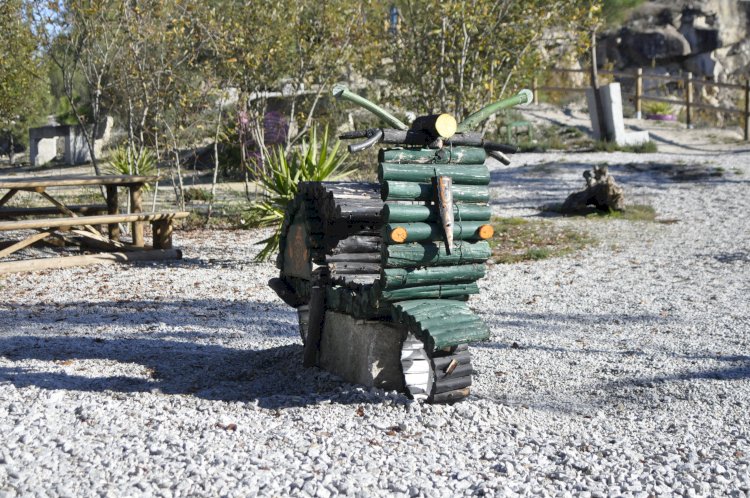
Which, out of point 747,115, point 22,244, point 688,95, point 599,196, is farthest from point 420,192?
point 688,95

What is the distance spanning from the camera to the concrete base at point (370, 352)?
4.85 metres

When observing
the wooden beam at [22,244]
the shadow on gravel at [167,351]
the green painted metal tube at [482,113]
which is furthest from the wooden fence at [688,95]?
the green painted metal tube at [482,113]

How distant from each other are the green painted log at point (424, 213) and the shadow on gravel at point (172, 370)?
107 centimetres

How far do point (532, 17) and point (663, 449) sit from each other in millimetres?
9082

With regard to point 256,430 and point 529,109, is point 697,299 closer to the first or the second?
point 256,430

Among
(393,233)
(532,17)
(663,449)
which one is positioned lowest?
(663,449)

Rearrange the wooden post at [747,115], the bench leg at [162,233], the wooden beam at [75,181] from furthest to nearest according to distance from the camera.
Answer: the wooden post at [747,115] < the bench leg at [162,233] < the wooden beam at [75,181]

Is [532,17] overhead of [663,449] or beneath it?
overhead

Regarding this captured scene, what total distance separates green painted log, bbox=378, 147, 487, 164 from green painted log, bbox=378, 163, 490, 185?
0.08ft

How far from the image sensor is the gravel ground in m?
3.58

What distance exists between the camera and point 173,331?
6672 millimetres

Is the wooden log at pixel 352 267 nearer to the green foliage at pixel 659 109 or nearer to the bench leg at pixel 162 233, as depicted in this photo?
the bench leg at pixel 162 233

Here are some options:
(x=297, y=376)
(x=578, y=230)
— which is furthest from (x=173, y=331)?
(x=578, y=230)

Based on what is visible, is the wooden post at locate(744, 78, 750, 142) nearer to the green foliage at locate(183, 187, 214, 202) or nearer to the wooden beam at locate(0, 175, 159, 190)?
the green foliage at locate(183, 187, 214, 202)
